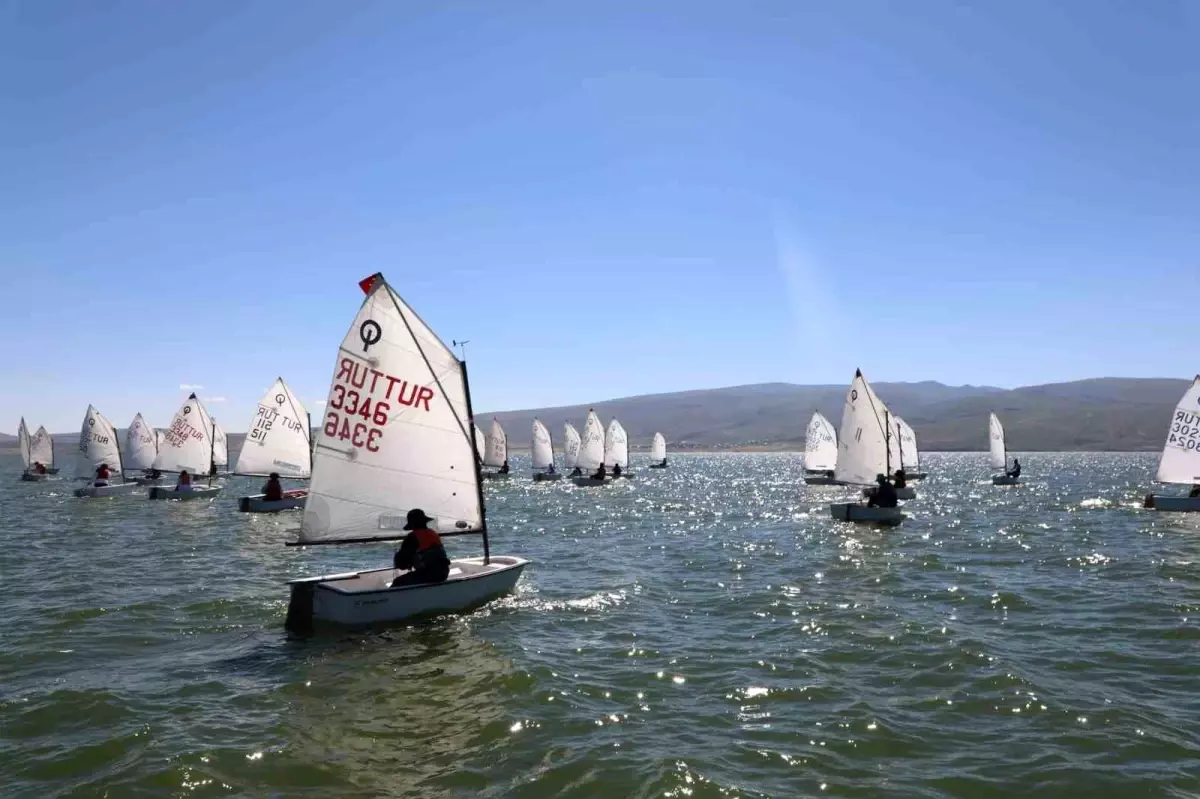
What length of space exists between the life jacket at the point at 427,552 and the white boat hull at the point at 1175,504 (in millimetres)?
41348

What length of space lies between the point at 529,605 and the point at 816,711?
31.6ft

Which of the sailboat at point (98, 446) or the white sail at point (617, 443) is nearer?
the sailboat at point (98, 446)

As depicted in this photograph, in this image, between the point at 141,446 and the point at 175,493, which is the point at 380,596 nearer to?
the point at 175,493

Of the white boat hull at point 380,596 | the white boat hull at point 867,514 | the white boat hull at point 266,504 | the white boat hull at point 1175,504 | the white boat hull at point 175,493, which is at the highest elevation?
the white boat hull at point 175,493

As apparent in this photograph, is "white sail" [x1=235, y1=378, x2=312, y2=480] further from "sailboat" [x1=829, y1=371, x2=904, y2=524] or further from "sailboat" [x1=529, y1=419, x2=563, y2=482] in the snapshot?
"sailboat" [x1=529, y1=419, x2=563, y2=482]

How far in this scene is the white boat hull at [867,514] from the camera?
37.8 m

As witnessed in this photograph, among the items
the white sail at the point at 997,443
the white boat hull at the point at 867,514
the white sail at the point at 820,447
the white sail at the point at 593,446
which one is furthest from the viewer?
the white sail at the point at 997,443

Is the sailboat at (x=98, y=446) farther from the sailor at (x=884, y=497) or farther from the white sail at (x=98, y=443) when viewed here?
the sailor at (x=884, y=497)

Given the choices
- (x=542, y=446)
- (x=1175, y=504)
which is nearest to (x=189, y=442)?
(x=542, y=446)

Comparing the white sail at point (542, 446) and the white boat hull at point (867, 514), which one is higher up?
the white sail at point (542, 446)

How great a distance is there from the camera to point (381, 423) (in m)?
19.7

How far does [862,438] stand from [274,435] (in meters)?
34.6

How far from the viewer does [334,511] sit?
19.7m

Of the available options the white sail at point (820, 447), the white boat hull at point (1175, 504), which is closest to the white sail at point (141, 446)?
the white sail at point (820, 447)
